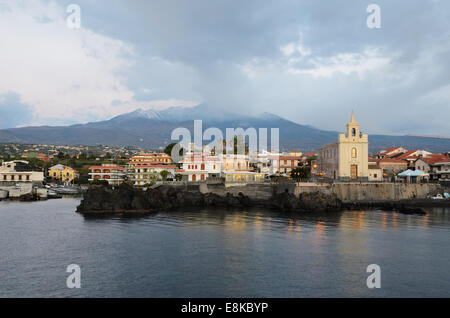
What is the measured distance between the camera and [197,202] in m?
53.6

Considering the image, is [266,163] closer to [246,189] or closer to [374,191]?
[246,189]

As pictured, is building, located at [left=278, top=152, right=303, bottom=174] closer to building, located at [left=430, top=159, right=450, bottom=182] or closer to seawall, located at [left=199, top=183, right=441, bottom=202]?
building, located at [left=430, top=159, right=450, bottom=182]

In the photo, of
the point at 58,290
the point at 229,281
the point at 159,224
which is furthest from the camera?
the point at 159,224

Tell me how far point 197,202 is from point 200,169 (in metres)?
11.9

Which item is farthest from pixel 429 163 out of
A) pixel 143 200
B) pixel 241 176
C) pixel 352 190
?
pixel 143 200

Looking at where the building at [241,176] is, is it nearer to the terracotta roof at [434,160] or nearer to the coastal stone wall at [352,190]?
the coastal stone wall at [352,190]

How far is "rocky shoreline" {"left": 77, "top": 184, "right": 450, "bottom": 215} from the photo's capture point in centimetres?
4612

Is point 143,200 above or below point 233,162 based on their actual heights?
below

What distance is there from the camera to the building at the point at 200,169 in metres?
63.8

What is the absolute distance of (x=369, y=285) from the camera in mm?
18250

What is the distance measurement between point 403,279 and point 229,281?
972 cm
